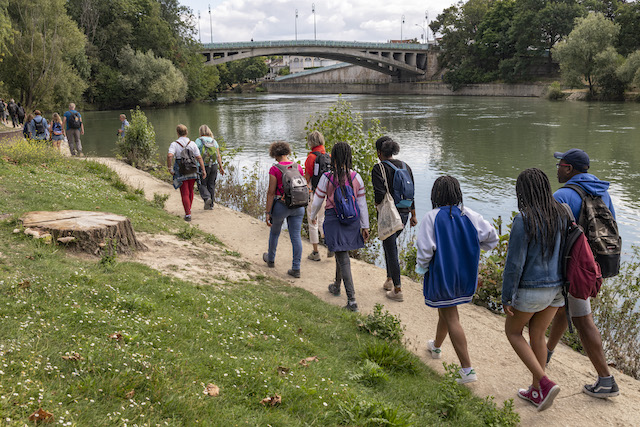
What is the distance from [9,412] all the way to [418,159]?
60.6ft

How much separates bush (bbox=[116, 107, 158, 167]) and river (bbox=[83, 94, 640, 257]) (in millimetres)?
4084

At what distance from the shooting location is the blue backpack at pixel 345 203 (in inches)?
214

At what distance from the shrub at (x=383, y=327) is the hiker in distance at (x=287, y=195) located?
1.97m

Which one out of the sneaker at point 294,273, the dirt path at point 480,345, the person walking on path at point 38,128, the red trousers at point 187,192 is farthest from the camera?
the person walking on path at point 38,128

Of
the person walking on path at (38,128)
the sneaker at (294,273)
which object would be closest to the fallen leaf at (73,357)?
the sneaker at (294,273)

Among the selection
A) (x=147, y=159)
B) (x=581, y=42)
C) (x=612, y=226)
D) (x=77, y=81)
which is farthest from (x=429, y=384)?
(x=581, y=42)

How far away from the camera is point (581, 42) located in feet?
161

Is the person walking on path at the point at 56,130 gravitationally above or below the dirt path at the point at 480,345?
above

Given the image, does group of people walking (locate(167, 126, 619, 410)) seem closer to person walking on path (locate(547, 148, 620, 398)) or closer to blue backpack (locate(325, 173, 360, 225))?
person walking on path (locate(547, 148, 620, 398))

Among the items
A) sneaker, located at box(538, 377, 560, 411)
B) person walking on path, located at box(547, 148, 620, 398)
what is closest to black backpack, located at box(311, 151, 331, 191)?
person walking on path, located at box(547, 148, 620, 398)

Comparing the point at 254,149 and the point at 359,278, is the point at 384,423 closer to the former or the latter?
the point at 359,278

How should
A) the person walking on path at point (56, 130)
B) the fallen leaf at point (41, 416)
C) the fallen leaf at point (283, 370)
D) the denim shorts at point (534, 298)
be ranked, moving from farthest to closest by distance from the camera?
the person walking on path at point (56, 130), the denim shorts at point (534, 298), the fallen leaf at point (283, 370), the fallen leaf at point (41, 416)

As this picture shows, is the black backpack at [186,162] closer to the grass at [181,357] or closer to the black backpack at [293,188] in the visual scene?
the black backpack at [293,188]

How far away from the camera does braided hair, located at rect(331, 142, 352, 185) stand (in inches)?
215
